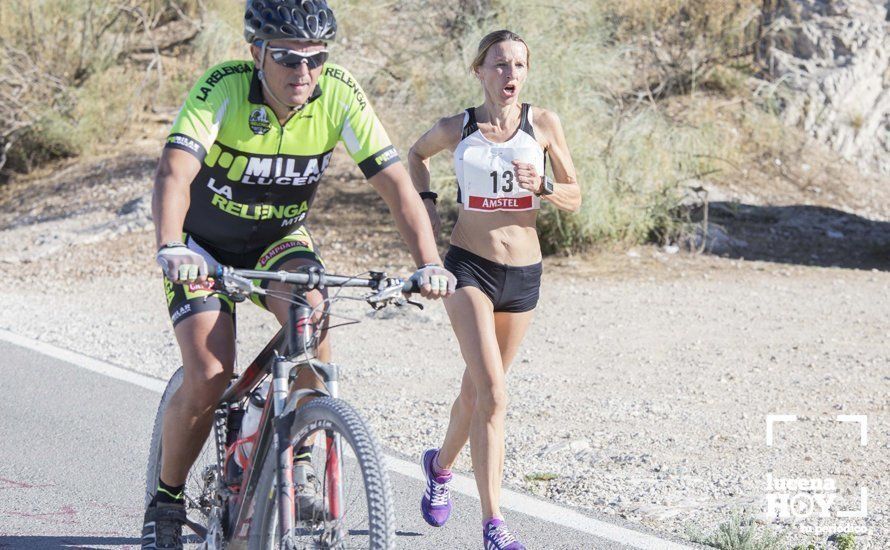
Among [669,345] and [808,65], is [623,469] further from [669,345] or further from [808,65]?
[808,65]

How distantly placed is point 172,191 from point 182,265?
0.56 m

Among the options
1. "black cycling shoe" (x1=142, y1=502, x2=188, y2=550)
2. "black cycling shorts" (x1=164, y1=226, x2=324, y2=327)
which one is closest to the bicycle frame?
"black cycling shorts" (x1=164, y1=226, x2=324, y2=327)

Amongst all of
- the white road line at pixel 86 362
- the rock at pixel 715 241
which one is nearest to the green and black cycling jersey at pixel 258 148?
the white road line at pixel 86 362

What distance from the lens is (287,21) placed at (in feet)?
12.9

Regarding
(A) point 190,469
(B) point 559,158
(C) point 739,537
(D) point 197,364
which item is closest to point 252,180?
(D) point 197,364

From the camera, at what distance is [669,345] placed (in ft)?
30.1

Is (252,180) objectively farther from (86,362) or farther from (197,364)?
(86,362)

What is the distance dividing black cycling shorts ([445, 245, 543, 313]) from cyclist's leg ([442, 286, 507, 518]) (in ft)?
0.58

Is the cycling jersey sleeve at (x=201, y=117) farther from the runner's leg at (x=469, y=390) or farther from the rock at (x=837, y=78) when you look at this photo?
the rock at (x=837, y=78)

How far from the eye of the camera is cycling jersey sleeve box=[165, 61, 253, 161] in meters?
4.00

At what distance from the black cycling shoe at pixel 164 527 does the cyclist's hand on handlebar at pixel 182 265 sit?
119 cm

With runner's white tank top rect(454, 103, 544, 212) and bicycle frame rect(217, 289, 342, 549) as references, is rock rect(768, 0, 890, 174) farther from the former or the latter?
bicycle frame rect(217, 289, 342, 549)

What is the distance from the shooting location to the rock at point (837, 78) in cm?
1659

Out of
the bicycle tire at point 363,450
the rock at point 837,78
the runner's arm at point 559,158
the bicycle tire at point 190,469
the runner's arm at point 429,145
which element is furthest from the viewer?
the rock at point 837,78
